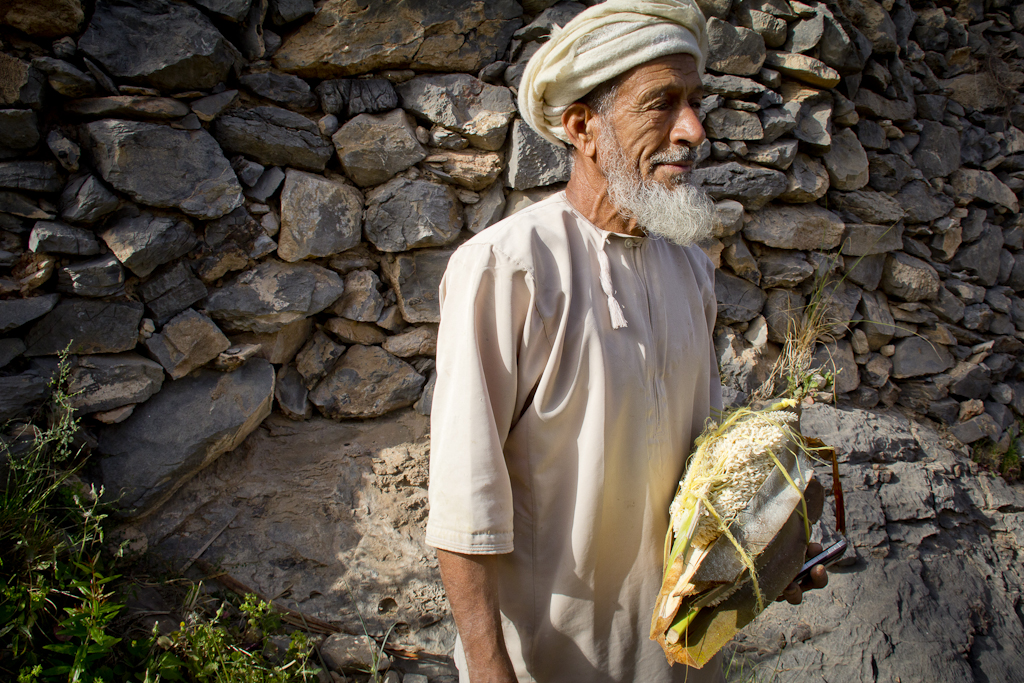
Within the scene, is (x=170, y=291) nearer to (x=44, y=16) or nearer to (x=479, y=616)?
(x=44, y=16)

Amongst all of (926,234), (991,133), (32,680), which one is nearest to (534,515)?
(32,680)

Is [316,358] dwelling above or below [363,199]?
below

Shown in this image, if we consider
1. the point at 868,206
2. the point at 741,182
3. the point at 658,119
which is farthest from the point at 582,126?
the point at 868,206

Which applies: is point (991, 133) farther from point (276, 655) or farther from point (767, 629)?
point (276, 655)

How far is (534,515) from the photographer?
1.16m

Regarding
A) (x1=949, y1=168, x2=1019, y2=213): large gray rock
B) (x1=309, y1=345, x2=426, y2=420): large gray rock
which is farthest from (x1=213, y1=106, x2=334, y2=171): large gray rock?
(x1=949, y1=168, x2=1019, y2=213): large gray rock

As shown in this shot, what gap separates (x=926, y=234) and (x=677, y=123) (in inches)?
130

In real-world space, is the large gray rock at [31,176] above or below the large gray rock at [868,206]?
above

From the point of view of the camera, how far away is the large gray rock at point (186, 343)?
224cm

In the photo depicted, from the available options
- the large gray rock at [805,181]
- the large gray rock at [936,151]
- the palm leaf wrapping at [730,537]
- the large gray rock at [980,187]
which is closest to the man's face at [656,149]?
the palm leaf wrapping at [730,537]

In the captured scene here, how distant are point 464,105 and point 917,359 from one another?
3.19m

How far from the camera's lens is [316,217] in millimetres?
2453

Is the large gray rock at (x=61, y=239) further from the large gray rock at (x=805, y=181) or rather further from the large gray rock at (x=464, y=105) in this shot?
the large gray rock at (x=805, y=181)

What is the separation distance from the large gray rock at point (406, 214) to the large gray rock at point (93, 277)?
0.99 meters
